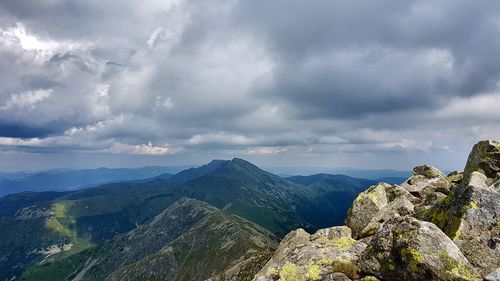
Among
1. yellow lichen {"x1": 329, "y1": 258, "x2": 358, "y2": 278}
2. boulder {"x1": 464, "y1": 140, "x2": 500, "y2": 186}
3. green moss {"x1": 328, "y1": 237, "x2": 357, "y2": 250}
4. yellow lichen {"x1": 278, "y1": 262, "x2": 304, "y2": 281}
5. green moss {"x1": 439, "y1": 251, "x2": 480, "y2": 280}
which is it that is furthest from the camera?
boulder {"x1": 464, "y1": 140, "x2": 500, "y2": 186}

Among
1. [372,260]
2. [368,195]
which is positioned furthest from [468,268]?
[368,195]

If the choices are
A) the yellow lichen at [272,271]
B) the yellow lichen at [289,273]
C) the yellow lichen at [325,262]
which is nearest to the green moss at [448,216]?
the yellow lichen at [325,262]

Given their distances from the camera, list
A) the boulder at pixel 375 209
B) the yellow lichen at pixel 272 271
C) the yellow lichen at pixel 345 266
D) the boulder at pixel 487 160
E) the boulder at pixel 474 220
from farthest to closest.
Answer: the boulder at pixel 487 160 < the boulder at pixel 375 209 < the yellow lichen at pixel 272 271 < the yellow lichen at pixel 345 266 < the boulder at pixel 474 220

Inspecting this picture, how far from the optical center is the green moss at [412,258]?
1565 cm

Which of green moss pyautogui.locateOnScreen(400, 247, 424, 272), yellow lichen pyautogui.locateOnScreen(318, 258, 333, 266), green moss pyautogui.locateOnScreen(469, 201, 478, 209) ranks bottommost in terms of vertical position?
yellow lichen pyautogui.locateOnScreen(318, 258, 333, 266)

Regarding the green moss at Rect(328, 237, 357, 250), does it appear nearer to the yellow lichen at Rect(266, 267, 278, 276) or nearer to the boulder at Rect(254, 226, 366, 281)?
the boulder at Rect(254, 226, 366, 281)

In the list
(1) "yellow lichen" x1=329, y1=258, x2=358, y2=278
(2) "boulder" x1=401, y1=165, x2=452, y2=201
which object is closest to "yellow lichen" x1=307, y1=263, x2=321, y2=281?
(1) "yellow lichen" x1=329, y1=258, x2=358, y2=278

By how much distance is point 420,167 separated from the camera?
44.2 m

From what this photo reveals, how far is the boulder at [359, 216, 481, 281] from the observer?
15.2m

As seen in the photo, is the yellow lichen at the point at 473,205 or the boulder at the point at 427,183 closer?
the yellow lichen at the point at 473,205

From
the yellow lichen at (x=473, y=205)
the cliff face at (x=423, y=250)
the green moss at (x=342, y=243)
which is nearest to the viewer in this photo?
the cliff face at (x=423, y=250)

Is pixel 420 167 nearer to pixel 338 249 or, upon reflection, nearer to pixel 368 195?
pixel 368 195

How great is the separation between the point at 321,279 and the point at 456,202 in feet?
31.1

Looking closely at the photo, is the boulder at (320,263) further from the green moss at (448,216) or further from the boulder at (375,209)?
the boulder at (375,209)
